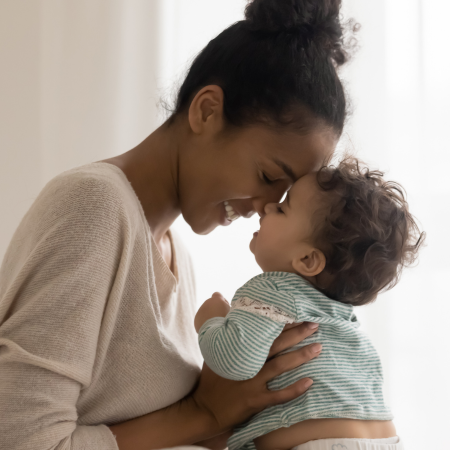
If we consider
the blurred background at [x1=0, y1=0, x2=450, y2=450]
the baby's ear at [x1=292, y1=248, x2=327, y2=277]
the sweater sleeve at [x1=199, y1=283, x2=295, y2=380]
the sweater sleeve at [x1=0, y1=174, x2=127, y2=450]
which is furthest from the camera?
the blurred background at [x1=0, y1=0, x2=450, y2=450]

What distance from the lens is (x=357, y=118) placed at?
7.27ft

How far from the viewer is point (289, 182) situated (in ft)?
4.15

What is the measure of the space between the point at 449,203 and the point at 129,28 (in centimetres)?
159

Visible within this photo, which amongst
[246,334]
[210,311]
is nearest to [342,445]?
[246,334]

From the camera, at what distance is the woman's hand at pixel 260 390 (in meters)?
1.10

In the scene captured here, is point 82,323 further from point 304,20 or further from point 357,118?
point 357,118

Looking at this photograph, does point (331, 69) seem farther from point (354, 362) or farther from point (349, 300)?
point (354, 362)

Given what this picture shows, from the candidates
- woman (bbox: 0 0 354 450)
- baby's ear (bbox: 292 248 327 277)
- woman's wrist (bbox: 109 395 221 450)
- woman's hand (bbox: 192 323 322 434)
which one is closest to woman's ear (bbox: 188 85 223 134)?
woman (bbox: 0 0 354 450)

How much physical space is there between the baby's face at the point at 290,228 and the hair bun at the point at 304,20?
13.5 inches

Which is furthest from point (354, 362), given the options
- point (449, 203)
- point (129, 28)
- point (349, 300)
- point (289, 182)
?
point (129, 28)

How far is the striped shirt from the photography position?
1053 millimetres

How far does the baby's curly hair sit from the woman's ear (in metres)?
0.28

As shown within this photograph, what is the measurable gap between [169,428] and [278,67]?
84 centimetres

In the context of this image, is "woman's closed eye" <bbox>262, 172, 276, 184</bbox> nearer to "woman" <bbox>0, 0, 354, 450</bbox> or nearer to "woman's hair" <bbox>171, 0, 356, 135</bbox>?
"woman" <bbox>0, 0, 354, 450</bbox>
